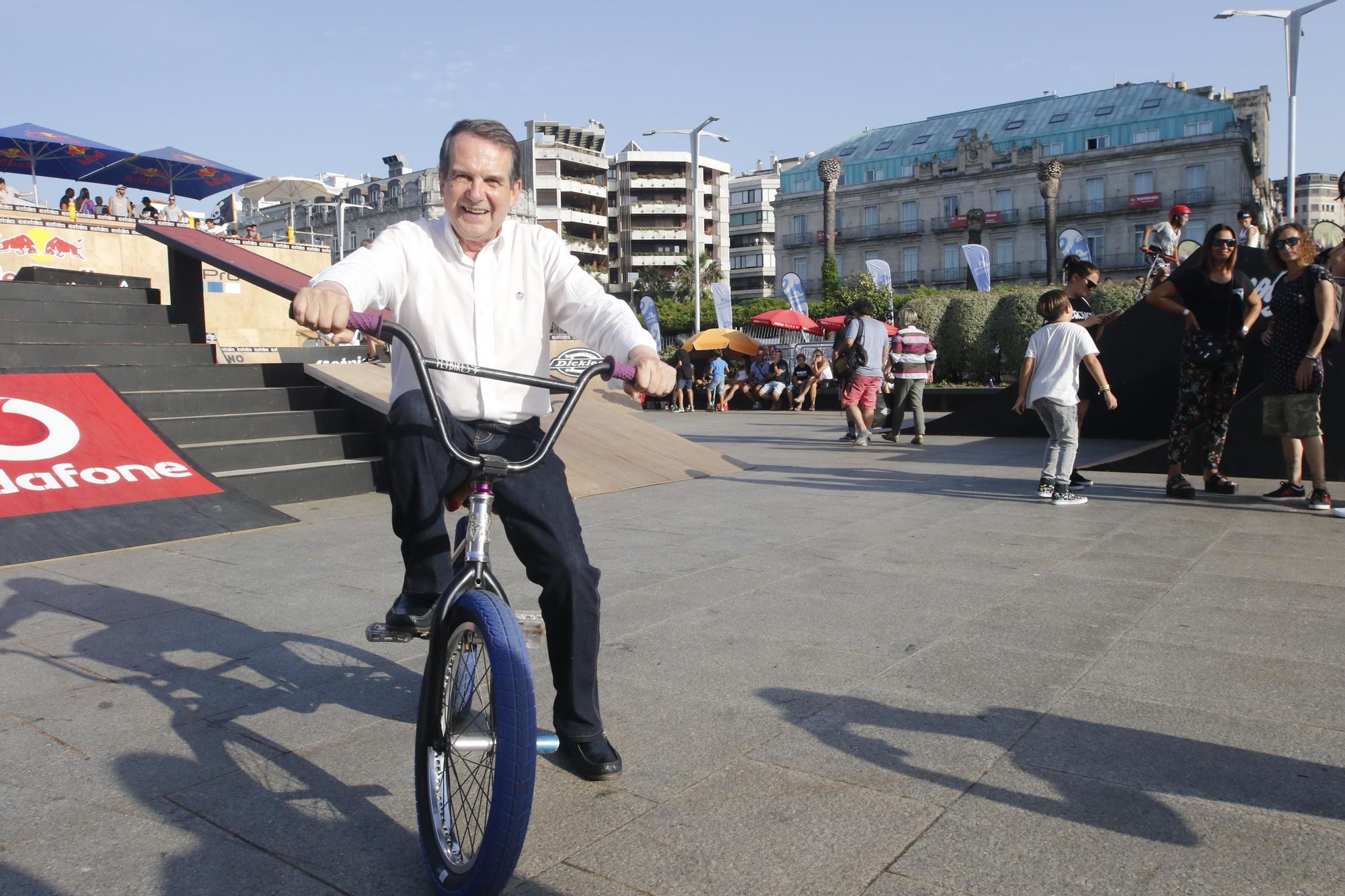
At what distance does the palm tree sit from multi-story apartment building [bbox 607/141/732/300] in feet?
3.10

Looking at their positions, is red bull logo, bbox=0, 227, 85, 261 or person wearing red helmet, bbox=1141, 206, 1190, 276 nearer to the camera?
person wearing red helmet, bbox=1141, 206, 1190, 276

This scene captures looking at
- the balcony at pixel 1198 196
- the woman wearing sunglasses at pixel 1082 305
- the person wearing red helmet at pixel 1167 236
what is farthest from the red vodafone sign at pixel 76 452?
the balcony at pixel 1198 196

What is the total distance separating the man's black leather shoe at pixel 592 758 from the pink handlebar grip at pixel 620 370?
99 cm

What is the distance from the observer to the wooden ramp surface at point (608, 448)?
884 centimetres

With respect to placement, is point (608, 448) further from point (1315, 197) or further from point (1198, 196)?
point (1315, 197)

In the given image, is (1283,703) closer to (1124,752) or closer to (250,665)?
(1124,752)

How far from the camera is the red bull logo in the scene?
21.9 meters

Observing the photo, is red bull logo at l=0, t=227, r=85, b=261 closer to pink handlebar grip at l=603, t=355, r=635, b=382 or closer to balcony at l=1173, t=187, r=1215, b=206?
pink handlebar grip at l=603, t=355, r=635, b=382

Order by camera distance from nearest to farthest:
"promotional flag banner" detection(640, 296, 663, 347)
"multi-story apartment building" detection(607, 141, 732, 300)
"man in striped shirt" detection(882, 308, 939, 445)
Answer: "man in striped shirt" detection(882, 308, 939, 445) < "promotional flag banner" detection(640, 296, 663, 347) < "multi-story apartment building" detection(607, 141, 732, 300)

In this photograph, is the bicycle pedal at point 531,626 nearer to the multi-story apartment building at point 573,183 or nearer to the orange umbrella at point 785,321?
the orange umbrella at point 785,321

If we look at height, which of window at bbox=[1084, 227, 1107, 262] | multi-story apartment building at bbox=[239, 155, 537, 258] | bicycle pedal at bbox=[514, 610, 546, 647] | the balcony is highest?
multi-story apartment building at bbox=[239, 155, 537, 258]

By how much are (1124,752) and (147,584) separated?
15.0ft

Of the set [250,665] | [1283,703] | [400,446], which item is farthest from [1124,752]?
[250,665]

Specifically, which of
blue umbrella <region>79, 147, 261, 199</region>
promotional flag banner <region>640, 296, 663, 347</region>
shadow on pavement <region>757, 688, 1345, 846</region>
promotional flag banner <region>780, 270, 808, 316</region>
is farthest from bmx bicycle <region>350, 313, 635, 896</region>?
promotional flag banner <region>780, 270, 808, 316</region>
